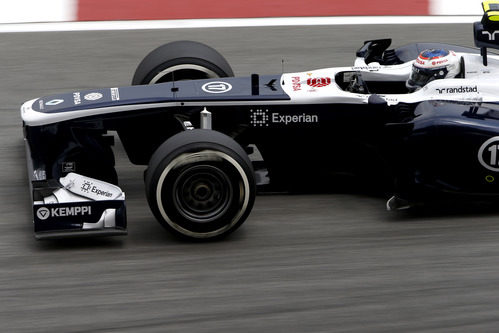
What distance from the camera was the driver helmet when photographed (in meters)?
6.67

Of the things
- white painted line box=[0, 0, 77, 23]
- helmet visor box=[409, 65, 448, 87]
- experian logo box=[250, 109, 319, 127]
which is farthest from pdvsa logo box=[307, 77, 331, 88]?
white painted line box=[0, 0, 77, 23]

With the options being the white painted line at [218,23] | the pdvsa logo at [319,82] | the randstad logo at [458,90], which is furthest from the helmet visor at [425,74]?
the white painted line at [218,23]

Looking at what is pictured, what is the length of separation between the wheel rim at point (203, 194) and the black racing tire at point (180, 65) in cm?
176

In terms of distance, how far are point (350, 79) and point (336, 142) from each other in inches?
20.4

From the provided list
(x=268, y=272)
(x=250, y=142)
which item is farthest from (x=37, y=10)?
(x=268, y=272)

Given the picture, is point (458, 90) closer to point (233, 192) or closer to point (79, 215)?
point (233, 192)

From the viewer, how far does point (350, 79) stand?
6746 millimetres

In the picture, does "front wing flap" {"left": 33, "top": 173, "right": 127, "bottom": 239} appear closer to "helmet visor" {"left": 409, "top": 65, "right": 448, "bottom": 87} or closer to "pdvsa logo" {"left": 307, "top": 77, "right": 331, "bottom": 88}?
"pdvsa logo" {"left": 307, "top": 77, "right": 331, "bottom": 88}

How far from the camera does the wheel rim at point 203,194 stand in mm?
5695

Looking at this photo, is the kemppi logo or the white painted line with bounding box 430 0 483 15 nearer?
the kemppi logo

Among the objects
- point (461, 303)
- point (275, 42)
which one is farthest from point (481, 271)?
point (275, 42)

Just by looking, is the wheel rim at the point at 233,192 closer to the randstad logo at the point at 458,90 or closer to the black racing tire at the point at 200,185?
the black racing tire at the point at 200,185

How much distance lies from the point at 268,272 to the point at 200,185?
718 millimetres

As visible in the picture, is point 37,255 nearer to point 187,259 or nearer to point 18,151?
point 187,259
